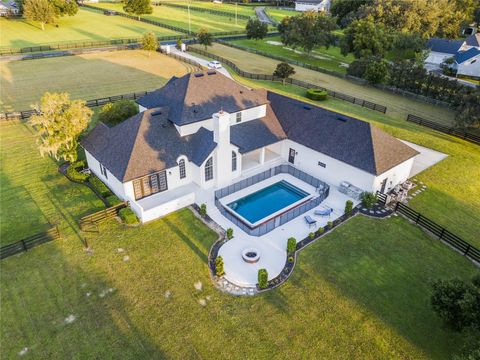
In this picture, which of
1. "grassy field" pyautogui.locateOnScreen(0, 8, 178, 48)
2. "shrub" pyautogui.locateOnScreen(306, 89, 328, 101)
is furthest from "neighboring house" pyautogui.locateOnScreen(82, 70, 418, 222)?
"grassy field" pyautogui.locateOnScreen(0, 8, 178, 48)

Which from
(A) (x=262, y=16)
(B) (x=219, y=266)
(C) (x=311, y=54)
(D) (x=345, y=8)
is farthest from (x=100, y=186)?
(A) (x=262, y=16)

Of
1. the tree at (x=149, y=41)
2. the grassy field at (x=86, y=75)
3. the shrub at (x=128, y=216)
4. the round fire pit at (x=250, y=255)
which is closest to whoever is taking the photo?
the round fire pit at (x=250, y=255)

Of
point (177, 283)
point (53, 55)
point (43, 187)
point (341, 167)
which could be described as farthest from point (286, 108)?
point (53, 55)

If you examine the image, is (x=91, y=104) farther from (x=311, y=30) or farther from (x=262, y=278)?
(x=311, y=30)

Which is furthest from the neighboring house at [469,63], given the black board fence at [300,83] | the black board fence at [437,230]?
the black board fence at [437,230]

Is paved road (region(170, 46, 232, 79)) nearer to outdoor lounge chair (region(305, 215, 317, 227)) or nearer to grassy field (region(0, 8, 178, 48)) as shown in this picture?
grassy field (region(0, 8, 178, 48))

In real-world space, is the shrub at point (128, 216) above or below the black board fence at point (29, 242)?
above

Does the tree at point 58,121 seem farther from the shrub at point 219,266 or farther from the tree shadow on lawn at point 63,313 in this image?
the shrub at point 219,266

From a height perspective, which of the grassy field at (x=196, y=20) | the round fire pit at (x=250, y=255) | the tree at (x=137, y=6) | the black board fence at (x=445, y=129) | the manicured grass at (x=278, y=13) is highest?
the tree at (x=137, y=6)
